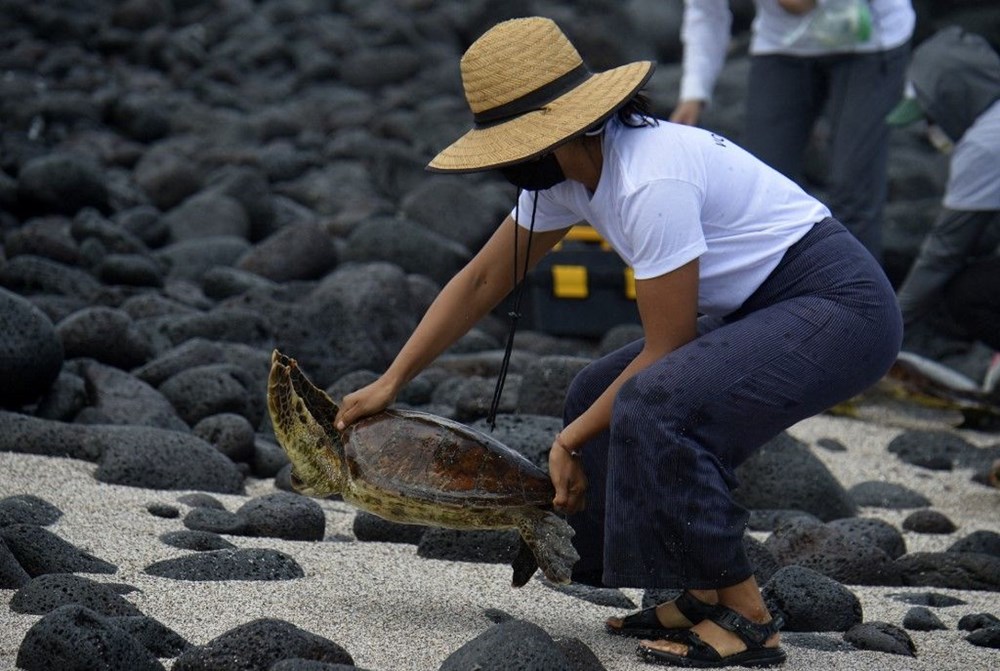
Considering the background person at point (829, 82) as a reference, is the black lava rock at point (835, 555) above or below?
below

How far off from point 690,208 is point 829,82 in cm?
352

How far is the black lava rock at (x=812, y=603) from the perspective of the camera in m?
3.33

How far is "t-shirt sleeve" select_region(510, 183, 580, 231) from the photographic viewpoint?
3.17m

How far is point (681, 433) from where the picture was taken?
9.42 ft

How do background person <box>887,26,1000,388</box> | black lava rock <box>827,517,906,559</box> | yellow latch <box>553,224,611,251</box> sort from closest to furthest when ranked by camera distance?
black lava rock <box>827,517,906,559</box>
background person <box>887,26,1000,388</box>
yellow latch <box>553,224,611,251</box>

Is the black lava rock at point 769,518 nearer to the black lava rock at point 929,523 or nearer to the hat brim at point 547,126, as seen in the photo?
the black lava rock at point 929,523

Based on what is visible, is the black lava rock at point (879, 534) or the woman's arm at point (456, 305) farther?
the black lava rock at point (879, 534)

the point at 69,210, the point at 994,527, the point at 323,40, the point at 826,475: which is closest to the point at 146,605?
the point at 826,475

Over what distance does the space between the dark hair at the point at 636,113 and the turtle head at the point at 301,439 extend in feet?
3.07

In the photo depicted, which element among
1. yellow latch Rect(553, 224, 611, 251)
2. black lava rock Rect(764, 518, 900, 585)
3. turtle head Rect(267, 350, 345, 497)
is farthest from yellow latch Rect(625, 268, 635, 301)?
turtle head Rect(267, 350, 345, 497)

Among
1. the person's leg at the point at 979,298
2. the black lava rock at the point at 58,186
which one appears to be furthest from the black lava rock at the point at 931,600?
the black lava rock at the point at 58,186

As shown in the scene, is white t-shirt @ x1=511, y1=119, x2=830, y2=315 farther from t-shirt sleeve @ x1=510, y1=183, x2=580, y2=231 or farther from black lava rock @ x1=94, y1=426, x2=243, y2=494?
black lava rock @ x1=94, y1=426, x2=243, y2=494

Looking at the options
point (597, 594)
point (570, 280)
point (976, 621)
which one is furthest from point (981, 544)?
point (570, 280)

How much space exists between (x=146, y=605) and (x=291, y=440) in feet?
1.60
